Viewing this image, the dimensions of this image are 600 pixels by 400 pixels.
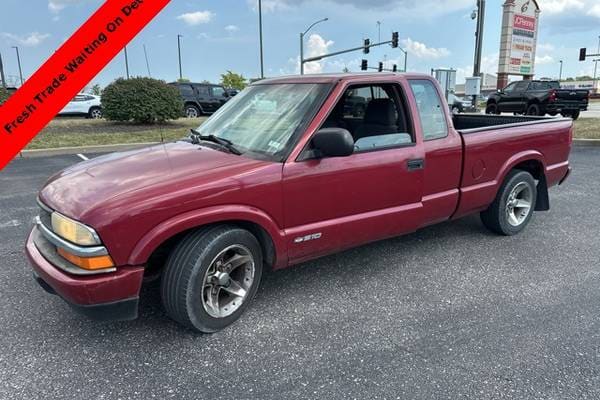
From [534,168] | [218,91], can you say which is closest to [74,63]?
[534,168]

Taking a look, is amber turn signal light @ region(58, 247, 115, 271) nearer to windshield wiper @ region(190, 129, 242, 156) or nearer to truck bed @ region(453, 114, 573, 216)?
windshield wiper @ region(190, 129, 242, 156)

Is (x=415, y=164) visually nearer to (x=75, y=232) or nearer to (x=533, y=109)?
(x=75, y=232)

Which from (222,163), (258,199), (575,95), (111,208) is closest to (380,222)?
(258,199)

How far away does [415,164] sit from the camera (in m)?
3.78

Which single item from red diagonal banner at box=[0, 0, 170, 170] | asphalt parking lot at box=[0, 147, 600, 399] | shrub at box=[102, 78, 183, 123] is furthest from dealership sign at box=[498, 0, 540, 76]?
red diagonal banner at box=[0, 0, 170, 170]

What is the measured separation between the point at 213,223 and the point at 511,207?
11.4 feet

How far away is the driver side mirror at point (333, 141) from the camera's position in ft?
9.99

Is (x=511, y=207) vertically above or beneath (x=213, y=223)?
beneath

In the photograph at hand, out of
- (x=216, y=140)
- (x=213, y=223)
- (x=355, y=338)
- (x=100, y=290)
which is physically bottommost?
(x=355, y=338)

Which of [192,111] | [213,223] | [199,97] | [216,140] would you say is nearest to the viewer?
[213,223]

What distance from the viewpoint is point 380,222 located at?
12.1 ft

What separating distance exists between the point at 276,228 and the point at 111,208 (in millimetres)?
1084

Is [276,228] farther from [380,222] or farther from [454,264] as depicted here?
[454,264]

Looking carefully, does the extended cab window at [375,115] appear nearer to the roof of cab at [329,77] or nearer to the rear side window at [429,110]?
the roof of cab at [329,77]
